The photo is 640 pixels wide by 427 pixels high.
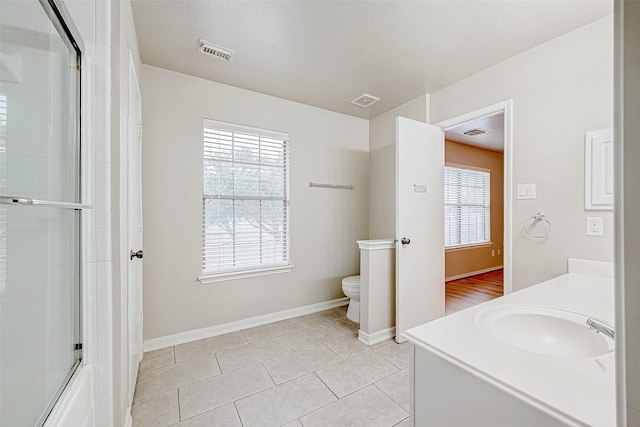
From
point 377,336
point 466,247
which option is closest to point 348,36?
point 377,336

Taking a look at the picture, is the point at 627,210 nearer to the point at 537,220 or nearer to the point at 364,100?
the point at 537,220

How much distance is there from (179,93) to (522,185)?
3028 millimetres

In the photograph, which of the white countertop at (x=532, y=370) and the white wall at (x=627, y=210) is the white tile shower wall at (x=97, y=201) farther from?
the white wall at (x=627, y=210)

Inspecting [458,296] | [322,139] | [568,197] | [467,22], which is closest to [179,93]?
[322,139]

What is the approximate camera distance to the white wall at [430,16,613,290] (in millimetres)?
1773

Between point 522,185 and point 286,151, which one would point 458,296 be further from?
point 286,151

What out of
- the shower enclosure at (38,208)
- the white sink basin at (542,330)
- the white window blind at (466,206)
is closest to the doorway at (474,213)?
the white window blind at (466,206)

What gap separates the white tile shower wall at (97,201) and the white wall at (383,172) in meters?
2.75

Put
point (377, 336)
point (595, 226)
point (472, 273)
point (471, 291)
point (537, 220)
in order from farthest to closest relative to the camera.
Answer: point (472, 273)
point (471, 291)
point (377, 336)
point (537, 220)
point (595, 226)

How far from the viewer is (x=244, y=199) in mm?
2762

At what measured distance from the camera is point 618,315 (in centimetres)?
34

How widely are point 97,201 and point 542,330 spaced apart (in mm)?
1922

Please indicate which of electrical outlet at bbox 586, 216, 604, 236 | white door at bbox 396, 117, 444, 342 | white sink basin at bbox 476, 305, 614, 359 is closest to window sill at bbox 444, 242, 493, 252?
white door at bbox 396, 117, 444, 342

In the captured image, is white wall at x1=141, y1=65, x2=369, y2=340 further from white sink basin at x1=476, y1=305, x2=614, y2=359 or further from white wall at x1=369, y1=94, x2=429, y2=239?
white sink basin at x1=476, y1=305, x2=614, y2=359
